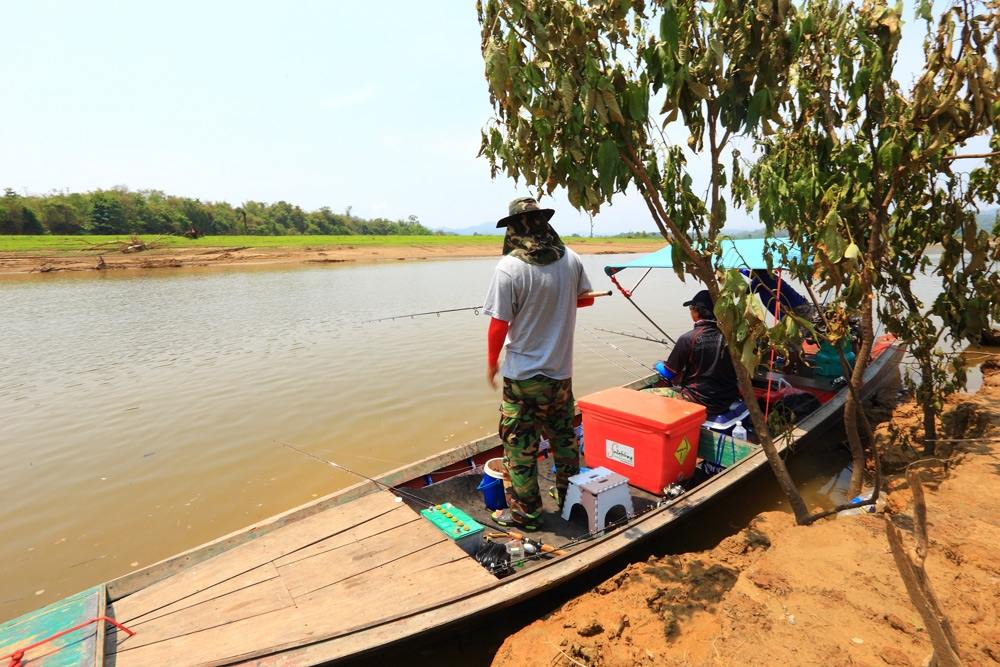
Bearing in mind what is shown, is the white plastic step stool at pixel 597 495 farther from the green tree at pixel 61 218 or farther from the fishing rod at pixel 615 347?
the green tree at pixel 61 218

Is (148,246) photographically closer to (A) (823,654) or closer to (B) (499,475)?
(B) (499,475)

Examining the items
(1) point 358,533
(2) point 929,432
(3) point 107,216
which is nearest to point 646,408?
(1) point 358,533

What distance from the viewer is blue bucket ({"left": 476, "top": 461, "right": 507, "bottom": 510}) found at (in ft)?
13.9

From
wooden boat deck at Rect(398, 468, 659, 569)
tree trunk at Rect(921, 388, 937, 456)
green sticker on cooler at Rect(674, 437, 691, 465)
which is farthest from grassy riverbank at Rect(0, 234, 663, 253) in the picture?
tree trunk at Rect(921, 388, 937, 456)

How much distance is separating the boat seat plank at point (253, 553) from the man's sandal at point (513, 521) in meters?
0.84

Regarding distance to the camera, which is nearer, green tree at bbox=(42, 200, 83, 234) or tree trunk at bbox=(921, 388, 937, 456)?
tree trunk at bbox=(921, 388, 937, 456)

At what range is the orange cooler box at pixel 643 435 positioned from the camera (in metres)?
4.05

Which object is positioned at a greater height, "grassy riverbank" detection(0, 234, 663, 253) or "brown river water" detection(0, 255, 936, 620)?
"grassy riverbank" detection(0, 234, 663, 253)

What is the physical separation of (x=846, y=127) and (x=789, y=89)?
87 cm

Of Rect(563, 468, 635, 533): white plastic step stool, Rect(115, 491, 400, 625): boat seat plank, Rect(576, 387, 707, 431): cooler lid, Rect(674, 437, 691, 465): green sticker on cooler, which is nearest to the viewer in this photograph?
Rect(115, 491, 400, 625): boat seat plank

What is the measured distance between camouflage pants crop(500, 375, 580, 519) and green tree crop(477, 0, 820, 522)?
47.9 inches

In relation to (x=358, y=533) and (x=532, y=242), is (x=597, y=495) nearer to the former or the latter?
(x=358, y=533)

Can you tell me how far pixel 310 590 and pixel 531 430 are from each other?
173 cm

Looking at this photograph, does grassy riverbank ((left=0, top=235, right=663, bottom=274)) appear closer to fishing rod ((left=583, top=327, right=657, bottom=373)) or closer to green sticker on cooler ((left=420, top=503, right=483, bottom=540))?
fishing rod ((left=583, top=327, right=657, bottom=373))
